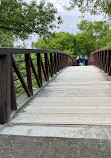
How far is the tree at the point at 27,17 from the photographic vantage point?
9617 mm

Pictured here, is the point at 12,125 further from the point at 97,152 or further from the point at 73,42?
the point at 73,42

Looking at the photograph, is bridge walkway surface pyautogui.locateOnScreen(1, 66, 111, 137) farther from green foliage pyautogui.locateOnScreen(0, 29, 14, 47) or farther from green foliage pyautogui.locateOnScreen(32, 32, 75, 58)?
green foliage pyautogui.locateOnScreen(32, 32, 75, 58)

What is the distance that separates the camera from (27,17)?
1005cm

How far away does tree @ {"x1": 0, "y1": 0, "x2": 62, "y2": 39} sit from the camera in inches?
379

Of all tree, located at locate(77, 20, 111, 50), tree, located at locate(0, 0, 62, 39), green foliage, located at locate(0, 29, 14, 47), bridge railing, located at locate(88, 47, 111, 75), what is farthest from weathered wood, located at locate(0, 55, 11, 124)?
tree, located at locate(77, 20, 111, 50)

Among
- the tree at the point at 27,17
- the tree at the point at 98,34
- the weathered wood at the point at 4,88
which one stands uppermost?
the tree at the point at 98,34

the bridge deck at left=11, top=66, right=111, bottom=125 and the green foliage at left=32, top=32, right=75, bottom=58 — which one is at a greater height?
the green foliage at left=32, top=32, right=75, bottom=58

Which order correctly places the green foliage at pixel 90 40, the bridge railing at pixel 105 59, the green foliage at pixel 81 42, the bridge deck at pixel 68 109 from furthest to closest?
the green foliage at pixel 81 42 < the green foliage at pixel 90 40 < the bridge railing at pixel 105 59 < the bridge deck at pixel 68 109

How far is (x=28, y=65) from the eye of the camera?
3855 mm

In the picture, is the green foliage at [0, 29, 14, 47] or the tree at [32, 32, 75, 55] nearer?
the green foliage at [0, 29, 14, 47]

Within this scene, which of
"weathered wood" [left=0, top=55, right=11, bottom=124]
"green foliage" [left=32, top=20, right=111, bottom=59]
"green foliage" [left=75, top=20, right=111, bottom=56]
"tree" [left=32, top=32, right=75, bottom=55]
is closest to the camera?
"weathered wood" [left=0, top=55, right=11, bottom=124]

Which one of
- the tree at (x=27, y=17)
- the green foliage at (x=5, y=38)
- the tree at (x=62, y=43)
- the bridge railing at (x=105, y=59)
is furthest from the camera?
the tree at (x=62, y=43)

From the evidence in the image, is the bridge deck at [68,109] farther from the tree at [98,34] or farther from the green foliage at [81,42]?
the green foliage at [81,42]

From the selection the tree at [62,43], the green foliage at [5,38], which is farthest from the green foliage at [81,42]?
the green foliage at [5,38]
